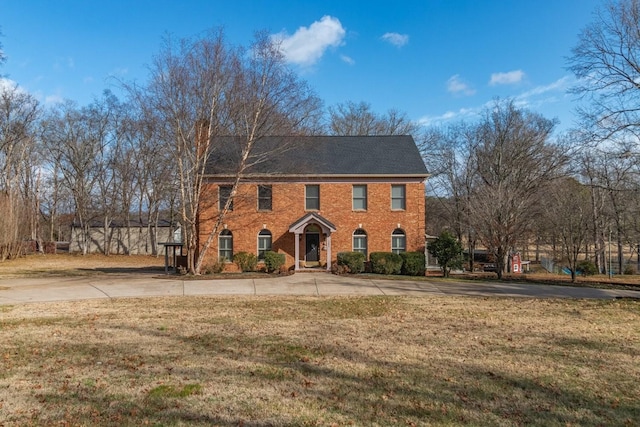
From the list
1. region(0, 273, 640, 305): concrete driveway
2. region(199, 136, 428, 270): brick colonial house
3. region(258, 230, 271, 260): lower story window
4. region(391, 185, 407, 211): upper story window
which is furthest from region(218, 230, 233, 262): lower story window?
region(391, 185, 407, 211): upper story window

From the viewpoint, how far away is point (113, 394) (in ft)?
16.7

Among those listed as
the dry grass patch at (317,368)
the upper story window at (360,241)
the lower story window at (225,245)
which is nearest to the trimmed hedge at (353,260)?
the upper story window at (360,241)

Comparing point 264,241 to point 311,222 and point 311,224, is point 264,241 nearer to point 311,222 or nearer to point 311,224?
point 311,224

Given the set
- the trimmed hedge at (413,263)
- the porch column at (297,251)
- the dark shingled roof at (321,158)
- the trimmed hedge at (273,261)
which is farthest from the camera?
the dark shingled roof at (321,158)

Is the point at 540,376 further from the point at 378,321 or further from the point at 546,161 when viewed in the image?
the point at 546,161

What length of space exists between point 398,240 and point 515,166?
48.7ft

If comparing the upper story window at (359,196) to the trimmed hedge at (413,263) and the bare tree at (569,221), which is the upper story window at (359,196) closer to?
the trimmed hedge at (413,263)

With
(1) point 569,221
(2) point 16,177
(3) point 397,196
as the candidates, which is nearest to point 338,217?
(3) point 397,196

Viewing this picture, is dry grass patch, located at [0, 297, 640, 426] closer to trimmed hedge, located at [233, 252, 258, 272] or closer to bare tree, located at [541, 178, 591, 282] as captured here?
trimmed hedge, located at [233, 252, 258, 272]

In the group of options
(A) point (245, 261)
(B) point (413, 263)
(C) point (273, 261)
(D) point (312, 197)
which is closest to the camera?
(C) point (273, 261)

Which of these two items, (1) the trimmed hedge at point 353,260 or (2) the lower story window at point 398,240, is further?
(2) the lower story window at point 398,240

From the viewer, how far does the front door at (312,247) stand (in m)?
25.0

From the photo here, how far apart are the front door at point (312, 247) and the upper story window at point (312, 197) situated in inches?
64.5

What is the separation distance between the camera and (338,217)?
24.3 m
